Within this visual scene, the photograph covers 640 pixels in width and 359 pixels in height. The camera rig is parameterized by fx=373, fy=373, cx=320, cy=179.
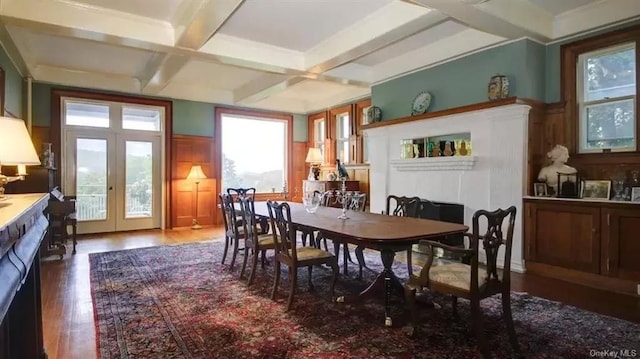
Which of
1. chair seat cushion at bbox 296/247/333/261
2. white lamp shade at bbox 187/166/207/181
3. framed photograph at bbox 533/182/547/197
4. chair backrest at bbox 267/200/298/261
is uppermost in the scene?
white lamp shade at bbox 187/166/207/181

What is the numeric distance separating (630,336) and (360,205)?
2.64m

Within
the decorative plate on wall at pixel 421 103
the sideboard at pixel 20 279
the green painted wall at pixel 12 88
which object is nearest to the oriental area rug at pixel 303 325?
the sideboard at pixel 20 279

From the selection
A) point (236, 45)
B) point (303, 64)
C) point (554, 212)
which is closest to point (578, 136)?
point (554, 212)

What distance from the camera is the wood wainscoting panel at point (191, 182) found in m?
7.48

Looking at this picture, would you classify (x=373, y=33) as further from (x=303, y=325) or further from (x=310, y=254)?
(x=303, y=325)

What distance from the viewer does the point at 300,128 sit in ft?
29.6

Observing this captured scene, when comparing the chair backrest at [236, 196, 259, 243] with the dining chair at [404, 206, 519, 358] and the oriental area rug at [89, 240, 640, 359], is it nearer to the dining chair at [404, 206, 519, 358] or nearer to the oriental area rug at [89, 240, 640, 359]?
the oriental area rug at [89, 240, 640, 359]

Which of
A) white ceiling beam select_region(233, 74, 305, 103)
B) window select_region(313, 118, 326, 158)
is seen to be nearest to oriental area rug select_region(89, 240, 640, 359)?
white ceiling beam select_region(233, 74, 305, 103)

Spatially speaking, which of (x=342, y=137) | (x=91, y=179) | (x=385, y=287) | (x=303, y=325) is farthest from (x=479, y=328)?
(x=91, y=179)

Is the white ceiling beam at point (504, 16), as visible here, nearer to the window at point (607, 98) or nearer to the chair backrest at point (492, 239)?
the window at point (607, 98)

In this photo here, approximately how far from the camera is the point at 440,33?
4691 mm

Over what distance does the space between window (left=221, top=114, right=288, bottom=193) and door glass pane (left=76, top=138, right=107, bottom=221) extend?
2286 millimetres

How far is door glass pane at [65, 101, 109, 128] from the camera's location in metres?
6.63

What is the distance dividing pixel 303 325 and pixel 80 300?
2.07m
